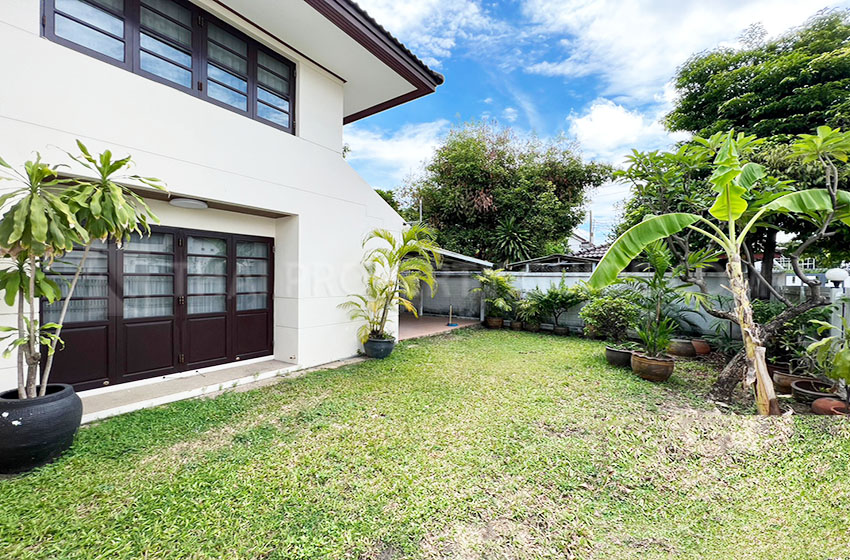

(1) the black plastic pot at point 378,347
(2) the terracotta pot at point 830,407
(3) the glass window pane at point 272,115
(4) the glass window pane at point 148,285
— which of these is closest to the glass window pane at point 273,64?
(3) the glass window pane at point 272,115

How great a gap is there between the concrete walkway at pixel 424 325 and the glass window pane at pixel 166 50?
23.0 ft

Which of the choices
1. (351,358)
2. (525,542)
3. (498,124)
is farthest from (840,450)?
(498,124)

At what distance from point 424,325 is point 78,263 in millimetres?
8757

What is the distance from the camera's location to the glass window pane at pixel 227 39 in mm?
5215

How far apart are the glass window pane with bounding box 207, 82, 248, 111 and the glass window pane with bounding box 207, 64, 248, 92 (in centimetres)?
10

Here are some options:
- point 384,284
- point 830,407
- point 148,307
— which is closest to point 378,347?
point 384,284

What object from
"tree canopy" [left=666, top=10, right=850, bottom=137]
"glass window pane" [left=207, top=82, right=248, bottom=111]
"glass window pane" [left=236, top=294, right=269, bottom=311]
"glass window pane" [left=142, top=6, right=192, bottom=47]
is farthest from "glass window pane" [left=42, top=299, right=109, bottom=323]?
"tree canopy" [left=666, top=10, right=850, bottom=137]

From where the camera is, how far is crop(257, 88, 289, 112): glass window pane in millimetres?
5796

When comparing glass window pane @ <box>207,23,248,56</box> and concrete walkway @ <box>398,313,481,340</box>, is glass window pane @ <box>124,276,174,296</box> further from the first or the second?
concrete walkway @ <box>398,313,481,340</box>

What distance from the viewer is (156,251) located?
16.6 ft

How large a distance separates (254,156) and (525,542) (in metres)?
5.77

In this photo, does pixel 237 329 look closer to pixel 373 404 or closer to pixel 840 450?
pixel 373 404

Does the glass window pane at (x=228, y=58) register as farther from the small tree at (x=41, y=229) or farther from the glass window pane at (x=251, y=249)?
the small tree at (x=41, y=229)

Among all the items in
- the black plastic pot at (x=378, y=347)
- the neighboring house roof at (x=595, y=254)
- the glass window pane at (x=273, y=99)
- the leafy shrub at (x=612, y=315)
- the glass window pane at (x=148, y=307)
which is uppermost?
the glass window pane at (x=273, y=99)
